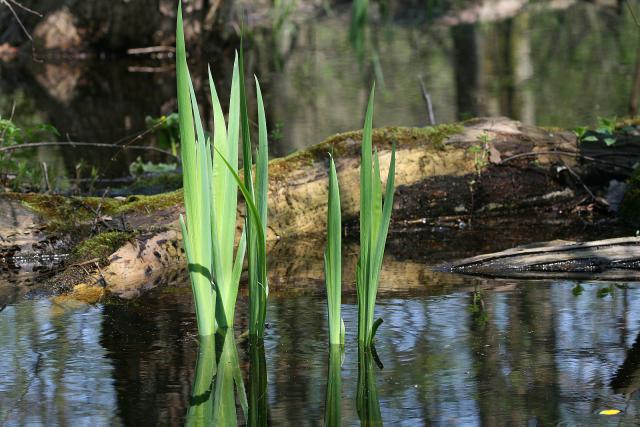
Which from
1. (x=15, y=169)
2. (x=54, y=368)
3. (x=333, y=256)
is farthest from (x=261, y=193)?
(x=15, y=169)

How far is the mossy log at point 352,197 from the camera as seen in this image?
5.22 meters

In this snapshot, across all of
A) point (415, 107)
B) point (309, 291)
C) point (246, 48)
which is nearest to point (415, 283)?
point (309, 291)

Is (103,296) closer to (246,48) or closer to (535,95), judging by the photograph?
(535,95)

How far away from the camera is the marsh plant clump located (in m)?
3.47

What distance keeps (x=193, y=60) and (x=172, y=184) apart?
999 cm

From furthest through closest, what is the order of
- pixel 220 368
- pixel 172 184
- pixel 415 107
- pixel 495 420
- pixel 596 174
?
pixel 415 107 → pixel 172 184 → pixel 596 174 → pixel 220 368 → pixel 495 420

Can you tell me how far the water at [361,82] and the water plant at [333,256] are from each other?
4.16 metres

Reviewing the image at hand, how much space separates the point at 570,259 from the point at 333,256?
1.82m

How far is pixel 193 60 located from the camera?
16.5m

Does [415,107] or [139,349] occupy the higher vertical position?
[415,107]

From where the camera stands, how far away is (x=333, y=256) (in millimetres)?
3459

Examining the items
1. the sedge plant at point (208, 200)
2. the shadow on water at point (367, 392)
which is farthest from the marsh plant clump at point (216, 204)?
the shadow on water at point (367, 392)

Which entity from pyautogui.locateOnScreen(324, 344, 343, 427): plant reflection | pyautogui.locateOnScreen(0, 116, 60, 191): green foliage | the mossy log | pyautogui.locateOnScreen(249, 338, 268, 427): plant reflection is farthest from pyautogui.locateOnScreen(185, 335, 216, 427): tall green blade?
pyautogui.locateOnScreen(0, 116, 60, 191): green foliage

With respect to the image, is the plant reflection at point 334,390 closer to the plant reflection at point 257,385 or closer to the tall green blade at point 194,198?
the plant reflection at point 257,385
